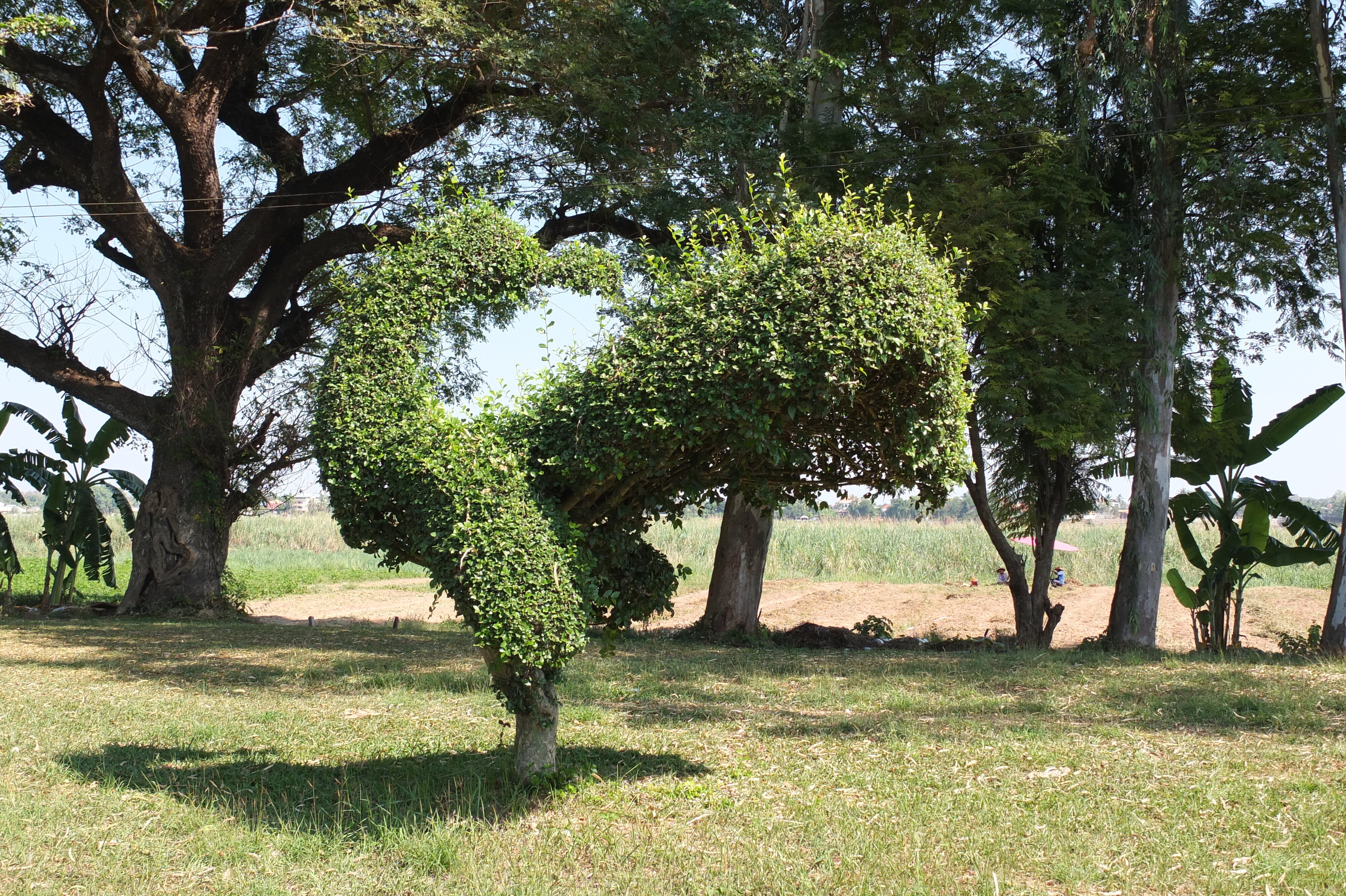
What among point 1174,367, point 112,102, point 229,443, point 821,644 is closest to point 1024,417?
point 1174,367

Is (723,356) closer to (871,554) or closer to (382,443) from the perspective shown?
(382,443)

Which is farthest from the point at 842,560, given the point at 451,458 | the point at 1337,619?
the point at 451,458

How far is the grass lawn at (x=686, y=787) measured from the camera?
519 cm

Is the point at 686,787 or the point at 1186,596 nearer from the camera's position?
the point at 686,787

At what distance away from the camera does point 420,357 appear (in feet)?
21.7

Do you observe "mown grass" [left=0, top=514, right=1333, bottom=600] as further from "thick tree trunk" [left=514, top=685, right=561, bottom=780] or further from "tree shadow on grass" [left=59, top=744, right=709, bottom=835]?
"thick tree trunk" [left=514, top=685, right=561, bottom=780]

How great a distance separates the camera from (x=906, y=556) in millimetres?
33031

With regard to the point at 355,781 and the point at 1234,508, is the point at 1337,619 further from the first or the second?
the point at 355,781

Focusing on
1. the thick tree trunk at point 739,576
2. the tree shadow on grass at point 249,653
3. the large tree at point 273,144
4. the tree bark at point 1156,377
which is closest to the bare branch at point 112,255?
the large tree at point 273,144

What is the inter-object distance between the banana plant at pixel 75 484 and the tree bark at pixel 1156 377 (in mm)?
17120

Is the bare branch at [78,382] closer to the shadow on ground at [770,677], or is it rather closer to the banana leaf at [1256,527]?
the shadow on ground at [770,677]

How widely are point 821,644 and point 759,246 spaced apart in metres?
11.0

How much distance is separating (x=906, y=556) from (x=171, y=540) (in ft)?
72.9

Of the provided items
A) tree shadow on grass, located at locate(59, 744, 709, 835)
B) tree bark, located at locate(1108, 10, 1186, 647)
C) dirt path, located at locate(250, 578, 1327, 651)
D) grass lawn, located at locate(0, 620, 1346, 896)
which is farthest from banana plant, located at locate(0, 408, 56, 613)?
tree bark, located at locate(1108, 10, 1186, 647)
